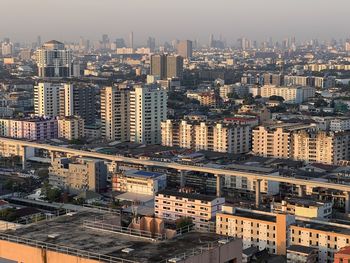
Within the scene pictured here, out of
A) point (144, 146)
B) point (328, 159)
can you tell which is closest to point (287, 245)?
point (328, 159)

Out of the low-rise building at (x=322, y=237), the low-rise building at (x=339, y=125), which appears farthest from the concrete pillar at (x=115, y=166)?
the low-rise building at (x=339, y=125)

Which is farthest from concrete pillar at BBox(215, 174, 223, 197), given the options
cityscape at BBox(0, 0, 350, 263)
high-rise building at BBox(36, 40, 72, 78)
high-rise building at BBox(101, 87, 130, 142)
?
high-rise building at BBox(36, 40, 72, 78)

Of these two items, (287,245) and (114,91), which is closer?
(287,245)

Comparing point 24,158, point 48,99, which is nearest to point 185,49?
point 48,99

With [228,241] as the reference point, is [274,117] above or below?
below

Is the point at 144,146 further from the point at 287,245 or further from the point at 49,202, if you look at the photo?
→ the point at 287,245

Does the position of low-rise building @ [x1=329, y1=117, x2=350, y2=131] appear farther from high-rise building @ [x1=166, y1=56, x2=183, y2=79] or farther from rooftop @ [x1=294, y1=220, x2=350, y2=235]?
high-rise building @ [x1=166, y1=56, x2=183, y2=79]
